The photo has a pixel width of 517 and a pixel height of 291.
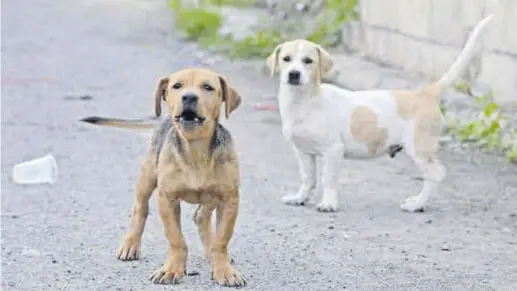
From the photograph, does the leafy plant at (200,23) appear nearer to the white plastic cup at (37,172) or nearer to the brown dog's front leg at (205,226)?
the white plastic cup at (37,172)

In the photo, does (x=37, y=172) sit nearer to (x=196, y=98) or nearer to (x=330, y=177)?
(x=330, y=177)

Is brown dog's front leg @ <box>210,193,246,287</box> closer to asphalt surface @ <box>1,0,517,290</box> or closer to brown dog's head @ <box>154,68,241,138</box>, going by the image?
asphalt surface @ <box>1,0,517,290</box>

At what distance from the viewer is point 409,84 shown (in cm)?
1111

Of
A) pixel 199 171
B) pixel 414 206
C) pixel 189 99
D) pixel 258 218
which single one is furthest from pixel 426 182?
pixel 189 99

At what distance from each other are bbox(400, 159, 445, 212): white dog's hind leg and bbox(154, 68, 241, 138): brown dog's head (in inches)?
82.9

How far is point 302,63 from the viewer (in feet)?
23.9

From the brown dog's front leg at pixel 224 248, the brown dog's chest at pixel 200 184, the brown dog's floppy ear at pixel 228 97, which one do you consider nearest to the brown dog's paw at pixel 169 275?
the brown dog's front leg at pixel 224 248

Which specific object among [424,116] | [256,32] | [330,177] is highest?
[424,116]

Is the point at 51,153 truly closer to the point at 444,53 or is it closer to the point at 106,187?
the point at 106,187

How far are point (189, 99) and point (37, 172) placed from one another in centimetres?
317

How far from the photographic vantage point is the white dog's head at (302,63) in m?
7.27

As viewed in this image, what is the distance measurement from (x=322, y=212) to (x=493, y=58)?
3.23m

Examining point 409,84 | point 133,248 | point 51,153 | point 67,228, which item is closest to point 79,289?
point 133,248

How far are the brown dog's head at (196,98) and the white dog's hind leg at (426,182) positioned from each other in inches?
82.9
